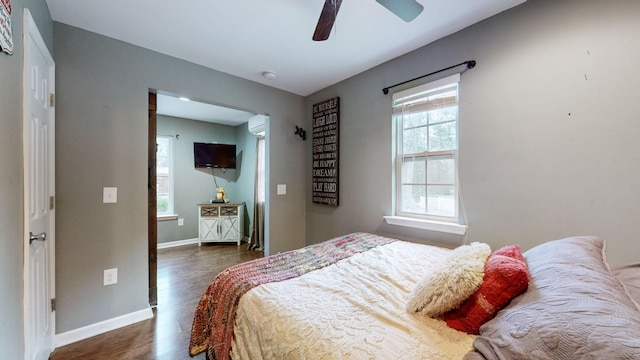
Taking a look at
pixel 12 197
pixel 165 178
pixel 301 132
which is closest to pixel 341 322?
pixel 12 197

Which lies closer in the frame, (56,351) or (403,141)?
(56,351)

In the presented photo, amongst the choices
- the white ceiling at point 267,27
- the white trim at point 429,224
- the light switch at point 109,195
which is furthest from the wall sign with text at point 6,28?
the white trim at point 429,224

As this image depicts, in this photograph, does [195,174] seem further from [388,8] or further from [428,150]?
[388,8]

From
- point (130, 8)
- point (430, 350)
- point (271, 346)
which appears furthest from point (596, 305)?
point (130, 8)

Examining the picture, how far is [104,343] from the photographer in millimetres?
1882

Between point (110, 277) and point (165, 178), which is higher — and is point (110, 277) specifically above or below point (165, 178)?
below

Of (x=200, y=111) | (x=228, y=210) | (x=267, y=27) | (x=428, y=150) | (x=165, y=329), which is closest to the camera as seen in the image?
(x=267, y=27)

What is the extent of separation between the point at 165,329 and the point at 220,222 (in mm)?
2765

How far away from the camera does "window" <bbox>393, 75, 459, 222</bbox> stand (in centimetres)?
206

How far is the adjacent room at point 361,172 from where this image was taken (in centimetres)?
94

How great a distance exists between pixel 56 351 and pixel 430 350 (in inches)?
103

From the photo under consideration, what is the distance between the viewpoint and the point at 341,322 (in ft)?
3.18

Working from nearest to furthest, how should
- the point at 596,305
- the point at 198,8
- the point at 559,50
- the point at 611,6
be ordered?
the point at 596,305 < the point at 611,6 < the point at 559,50 < the point at 198,8

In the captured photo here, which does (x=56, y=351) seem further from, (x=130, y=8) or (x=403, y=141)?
(x=403, y=141)
